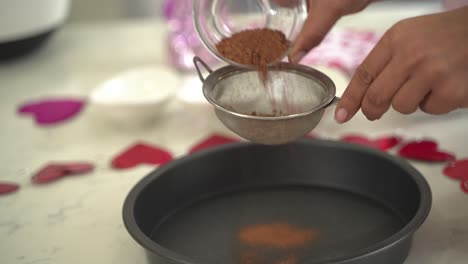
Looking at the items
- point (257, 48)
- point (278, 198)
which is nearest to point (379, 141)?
point (278, 198)

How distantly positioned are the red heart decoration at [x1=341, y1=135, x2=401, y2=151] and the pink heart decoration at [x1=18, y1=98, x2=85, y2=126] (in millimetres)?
532

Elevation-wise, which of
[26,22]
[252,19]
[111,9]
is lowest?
[111,9]

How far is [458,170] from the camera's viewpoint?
100 centimetres

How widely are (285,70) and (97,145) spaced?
414mm

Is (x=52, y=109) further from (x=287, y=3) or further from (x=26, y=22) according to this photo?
(x=287, y=3)

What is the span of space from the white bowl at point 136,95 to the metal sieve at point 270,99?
296 mm

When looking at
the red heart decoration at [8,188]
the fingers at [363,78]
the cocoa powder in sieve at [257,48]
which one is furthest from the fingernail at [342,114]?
the red heart decoration at [8,188]

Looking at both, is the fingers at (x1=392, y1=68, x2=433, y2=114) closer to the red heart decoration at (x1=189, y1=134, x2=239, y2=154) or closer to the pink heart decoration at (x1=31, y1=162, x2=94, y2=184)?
the red heart decoration at (x1=189, y1=134, x2=239, y2=154)

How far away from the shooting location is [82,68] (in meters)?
1.45

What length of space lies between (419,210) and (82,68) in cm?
92

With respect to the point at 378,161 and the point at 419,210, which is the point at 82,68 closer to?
the point at 378,161

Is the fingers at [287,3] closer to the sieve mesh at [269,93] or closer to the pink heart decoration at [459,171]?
the sieve mesh at [269,93]

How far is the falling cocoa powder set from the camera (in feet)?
2.79

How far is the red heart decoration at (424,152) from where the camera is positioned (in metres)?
1.04
